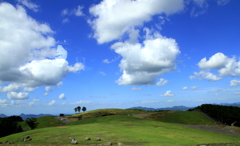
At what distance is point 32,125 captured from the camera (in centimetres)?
7119

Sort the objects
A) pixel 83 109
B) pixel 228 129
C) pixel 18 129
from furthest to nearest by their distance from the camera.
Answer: pixel 83 109, pixel 18 129, pixel 228 129

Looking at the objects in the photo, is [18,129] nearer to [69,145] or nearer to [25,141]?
[25,141]

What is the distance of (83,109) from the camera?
18262 centimetres

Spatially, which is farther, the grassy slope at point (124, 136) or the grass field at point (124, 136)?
the grassy slope at point (124, 136)

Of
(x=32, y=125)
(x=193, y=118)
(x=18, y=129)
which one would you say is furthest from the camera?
(x=193, y=118)

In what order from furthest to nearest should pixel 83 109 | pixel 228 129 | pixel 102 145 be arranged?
pixel 83 109 → pixel 228 129 → pixel 102 145

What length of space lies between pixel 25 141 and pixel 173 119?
231 ft

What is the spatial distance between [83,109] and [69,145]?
164m

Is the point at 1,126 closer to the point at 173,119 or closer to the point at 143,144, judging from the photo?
the point at 143,144

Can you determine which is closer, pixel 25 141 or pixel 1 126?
pixel 25 141

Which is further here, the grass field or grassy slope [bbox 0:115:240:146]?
grassy slope [bbox 0:115:240:146]

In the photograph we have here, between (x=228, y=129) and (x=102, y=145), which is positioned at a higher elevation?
(x=102, y=145)

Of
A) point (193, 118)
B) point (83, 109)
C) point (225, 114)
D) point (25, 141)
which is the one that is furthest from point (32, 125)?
point (83, 109)

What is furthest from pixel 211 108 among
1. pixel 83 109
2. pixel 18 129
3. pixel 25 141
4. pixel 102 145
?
pixel 83 109
